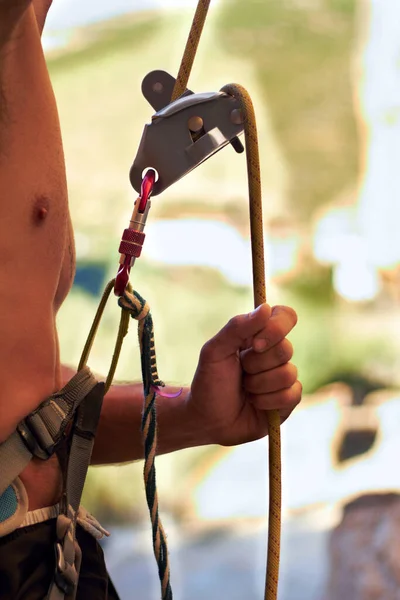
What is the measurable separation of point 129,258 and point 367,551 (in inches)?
78.5

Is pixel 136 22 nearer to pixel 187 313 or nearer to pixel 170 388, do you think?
pixel 187 313

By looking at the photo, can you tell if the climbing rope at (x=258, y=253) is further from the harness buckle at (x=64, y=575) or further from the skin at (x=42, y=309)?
the harness buckle at (x=64, y=575)

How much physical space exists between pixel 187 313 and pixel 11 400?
206 centimetres

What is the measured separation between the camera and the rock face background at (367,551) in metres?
2.32

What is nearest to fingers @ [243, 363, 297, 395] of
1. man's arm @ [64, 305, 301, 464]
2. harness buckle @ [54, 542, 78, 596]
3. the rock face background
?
man's arm @ [64, 305, 301, 464]

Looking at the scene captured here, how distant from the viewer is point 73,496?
2.40 feet

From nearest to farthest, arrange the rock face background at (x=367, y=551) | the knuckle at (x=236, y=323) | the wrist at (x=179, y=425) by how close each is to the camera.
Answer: the knuckle at (x=236, y=323)
the wrist at (x=179, y=425)
the rock face background at (x=367, y=551)

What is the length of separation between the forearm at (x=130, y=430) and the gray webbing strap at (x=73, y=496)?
0.39 feet

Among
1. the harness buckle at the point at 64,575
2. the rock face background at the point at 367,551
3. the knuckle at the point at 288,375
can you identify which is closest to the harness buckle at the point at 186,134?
the knuckle at the point at 288,375

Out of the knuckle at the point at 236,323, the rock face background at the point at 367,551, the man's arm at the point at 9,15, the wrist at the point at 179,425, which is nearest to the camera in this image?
the man's arm at the point at 9,15

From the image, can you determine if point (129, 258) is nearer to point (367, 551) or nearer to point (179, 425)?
point (179, 425)

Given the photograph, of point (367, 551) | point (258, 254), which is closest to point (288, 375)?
point (258, 254)

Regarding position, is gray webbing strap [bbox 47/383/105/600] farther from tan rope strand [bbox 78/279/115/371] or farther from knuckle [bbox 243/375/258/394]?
knuckle [bbox 243/375/258/394]

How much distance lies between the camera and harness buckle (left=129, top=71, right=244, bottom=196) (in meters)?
0.71
